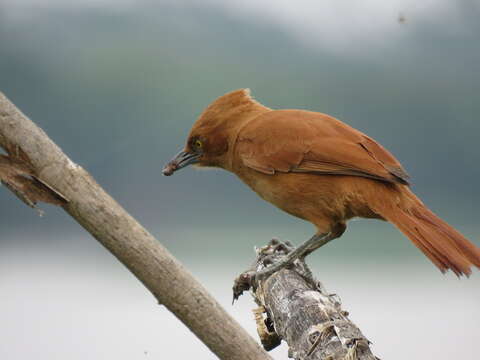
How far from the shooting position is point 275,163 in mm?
2992

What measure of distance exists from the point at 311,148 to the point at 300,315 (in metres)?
0.78

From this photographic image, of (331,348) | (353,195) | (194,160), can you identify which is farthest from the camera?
(194,160)

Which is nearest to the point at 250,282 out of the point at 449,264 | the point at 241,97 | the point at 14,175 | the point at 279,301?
the point at 279,301

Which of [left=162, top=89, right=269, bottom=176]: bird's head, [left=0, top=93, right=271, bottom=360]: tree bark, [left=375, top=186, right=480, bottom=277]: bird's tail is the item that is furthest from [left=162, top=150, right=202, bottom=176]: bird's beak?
[left=0, top=93, right=271, bottom=360]: tree bark

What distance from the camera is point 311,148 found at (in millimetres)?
2939

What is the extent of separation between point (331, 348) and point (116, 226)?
1.01 m

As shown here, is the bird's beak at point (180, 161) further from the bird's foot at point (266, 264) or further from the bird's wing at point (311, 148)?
the bird's foot at point (266, 264)

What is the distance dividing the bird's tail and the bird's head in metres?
0.93

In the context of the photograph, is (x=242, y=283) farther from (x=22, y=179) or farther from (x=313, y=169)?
(x=22, y=179)

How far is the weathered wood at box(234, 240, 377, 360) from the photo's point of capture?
7.57 ft

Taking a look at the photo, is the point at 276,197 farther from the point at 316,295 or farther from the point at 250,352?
the point at 250,352

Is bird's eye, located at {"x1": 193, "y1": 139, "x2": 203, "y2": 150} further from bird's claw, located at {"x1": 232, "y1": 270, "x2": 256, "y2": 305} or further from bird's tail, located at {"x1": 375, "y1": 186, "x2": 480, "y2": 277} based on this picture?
bird's tail, located at {"x1": 375, "y1": 186, "x2": 480, "y2": 277}

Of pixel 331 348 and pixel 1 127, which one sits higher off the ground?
pixel 331 348

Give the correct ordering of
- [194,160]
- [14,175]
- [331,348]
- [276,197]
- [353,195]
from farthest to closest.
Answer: [194,160]
[276,197]
[353,195]
[331,348]
[14,175]
